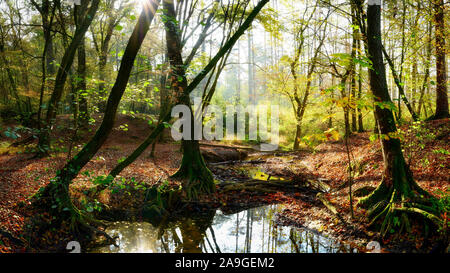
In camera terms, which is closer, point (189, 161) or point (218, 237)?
point (218, 237)

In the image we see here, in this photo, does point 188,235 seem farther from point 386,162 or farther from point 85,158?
point 386,162

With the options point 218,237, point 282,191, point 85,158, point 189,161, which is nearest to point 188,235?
point 218,237

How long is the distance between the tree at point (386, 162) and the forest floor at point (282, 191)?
0.33 meters

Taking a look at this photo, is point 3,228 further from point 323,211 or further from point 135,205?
point 323,211

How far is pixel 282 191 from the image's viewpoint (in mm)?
8594

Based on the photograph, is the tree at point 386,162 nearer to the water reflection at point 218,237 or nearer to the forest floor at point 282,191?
the forest floor at point 282,191

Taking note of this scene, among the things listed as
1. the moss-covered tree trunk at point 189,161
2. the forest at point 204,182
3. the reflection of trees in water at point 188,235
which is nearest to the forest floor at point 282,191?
the forest at point 204,182

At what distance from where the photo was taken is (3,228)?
4215mm

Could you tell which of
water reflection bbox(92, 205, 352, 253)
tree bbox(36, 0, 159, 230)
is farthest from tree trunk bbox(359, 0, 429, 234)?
tree bbox(36, 0, 159, 230)

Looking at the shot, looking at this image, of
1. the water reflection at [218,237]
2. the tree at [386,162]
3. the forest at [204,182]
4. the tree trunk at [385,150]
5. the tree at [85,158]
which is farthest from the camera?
the tree trunk at [385,150]

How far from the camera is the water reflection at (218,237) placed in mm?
4828

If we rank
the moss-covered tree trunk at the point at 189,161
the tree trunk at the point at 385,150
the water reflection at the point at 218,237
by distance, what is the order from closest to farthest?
the water reflection at the point at 218,237 → the tree trunk at the point at 385,150 → the moss-covered tree trunk at the point at 189,161

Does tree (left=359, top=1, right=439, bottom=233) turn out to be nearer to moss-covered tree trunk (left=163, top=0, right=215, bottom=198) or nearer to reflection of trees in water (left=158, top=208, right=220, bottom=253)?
reflection of trees in water (left=158, top=208, right=220, bottom=253)

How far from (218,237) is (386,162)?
3.90 metres
